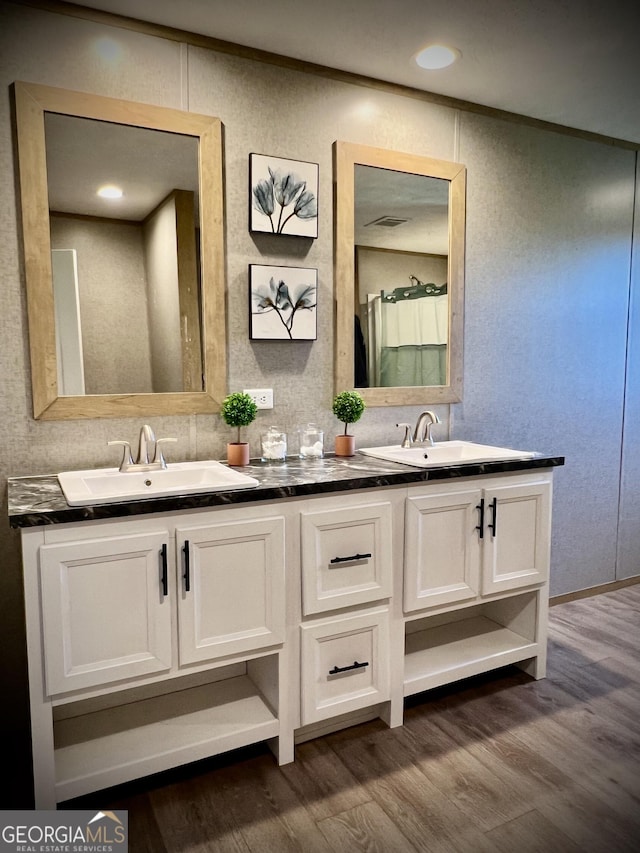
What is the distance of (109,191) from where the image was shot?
2.08 metres

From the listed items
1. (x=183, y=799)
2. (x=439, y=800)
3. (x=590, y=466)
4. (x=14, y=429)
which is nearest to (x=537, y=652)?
(x=439, y=800)

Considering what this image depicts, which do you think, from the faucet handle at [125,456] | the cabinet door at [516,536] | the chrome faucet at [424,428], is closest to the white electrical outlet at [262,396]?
the faucet handle at [125,456]

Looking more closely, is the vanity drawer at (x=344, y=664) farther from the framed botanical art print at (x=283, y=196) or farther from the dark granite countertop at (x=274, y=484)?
the framed botanical art print at (x=283, y=196)

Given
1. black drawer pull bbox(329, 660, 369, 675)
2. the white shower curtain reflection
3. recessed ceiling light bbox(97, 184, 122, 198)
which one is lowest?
black drawer pull bbox(329, 660, 369, 675)

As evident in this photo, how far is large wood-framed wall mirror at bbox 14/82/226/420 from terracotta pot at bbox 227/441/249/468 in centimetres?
19

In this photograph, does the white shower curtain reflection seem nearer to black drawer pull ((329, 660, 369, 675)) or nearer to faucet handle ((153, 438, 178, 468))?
faucet handle ((153, 438, 178, 468))

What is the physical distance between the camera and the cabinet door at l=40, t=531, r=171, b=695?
157 cm

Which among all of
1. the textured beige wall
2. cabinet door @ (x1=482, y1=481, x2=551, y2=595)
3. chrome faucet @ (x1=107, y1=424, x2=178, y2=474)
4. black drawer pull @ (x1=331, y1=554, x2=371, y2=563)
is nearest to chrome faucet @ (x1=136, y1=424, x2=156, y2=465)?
chrome faucet @ (x1=107, y1=424, x2=178, y2=474)

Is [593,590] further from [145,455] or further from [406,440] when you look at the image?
[145,455]

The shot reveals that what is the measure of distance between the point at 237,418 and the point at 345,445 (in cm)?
46

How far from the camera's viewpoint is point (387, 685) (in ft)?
6.92

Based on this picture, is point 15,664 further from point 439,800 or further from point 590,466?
point 590,466

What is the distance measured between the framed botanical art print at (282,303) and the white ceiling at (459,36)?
2.65ft

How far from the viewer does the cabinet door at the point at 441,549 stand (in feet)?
6.95
